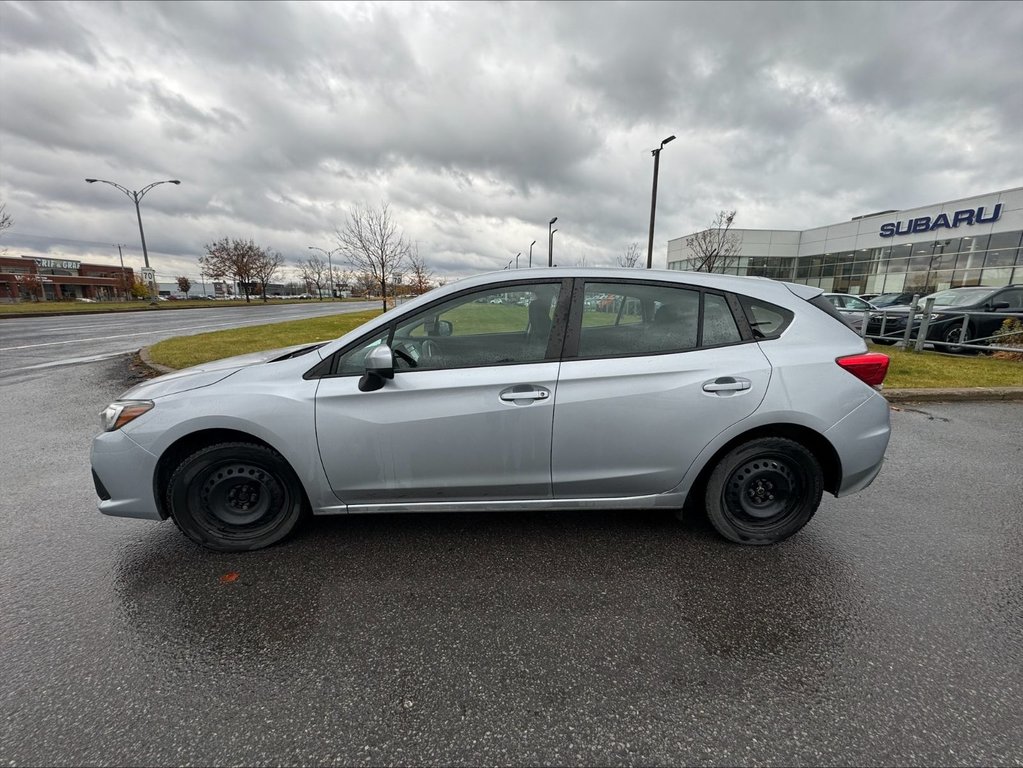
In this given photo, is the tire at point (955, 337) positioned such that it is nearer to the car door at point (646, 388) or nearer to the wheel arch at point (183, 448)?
the car door at point (646, 388)

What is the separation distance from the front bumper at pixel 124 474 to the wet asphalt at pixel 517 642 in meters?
0.33

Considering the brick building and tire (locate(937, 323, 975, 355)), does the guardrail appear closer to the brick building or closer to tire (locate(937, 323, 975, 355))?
tire (locate(937, 323, 975, 355))

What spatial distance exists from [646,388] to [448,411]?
112cm

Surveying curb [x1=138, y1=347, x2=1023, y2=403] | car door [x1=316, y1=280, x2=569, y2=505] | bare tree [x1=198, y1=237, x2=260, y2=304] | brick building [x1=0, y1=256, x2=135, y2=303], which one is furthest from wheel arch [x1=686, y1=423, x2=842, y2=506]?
brick building [x1=0, y1=256, x2=135, y2=303]

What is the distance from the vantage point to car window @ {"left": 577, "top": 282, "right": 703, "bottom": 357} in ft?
8.46

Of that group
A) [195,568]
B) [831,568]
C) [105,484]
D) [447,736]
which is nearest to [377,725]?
[447,736]

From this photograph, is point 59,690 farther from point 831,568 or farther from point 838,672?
point 831,568

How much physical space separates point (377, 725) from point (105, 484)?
218 cm

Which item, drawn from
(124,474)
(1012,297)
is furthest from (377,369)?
(1012,297)

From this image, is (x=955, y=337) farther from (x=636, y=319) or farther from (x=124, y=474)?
(x=124, y=474)

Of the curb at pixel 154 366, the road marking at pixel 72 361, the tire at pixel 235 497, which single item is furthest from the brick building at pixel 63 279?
the tire at pixel 235 497

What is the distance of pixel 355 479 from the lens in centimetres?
254

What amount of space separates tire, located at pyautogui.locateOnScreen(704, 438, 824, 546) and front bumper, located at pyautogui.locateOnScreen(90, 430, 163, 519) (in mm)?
3298

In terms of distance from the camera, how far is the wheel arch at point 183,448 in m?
2.52
